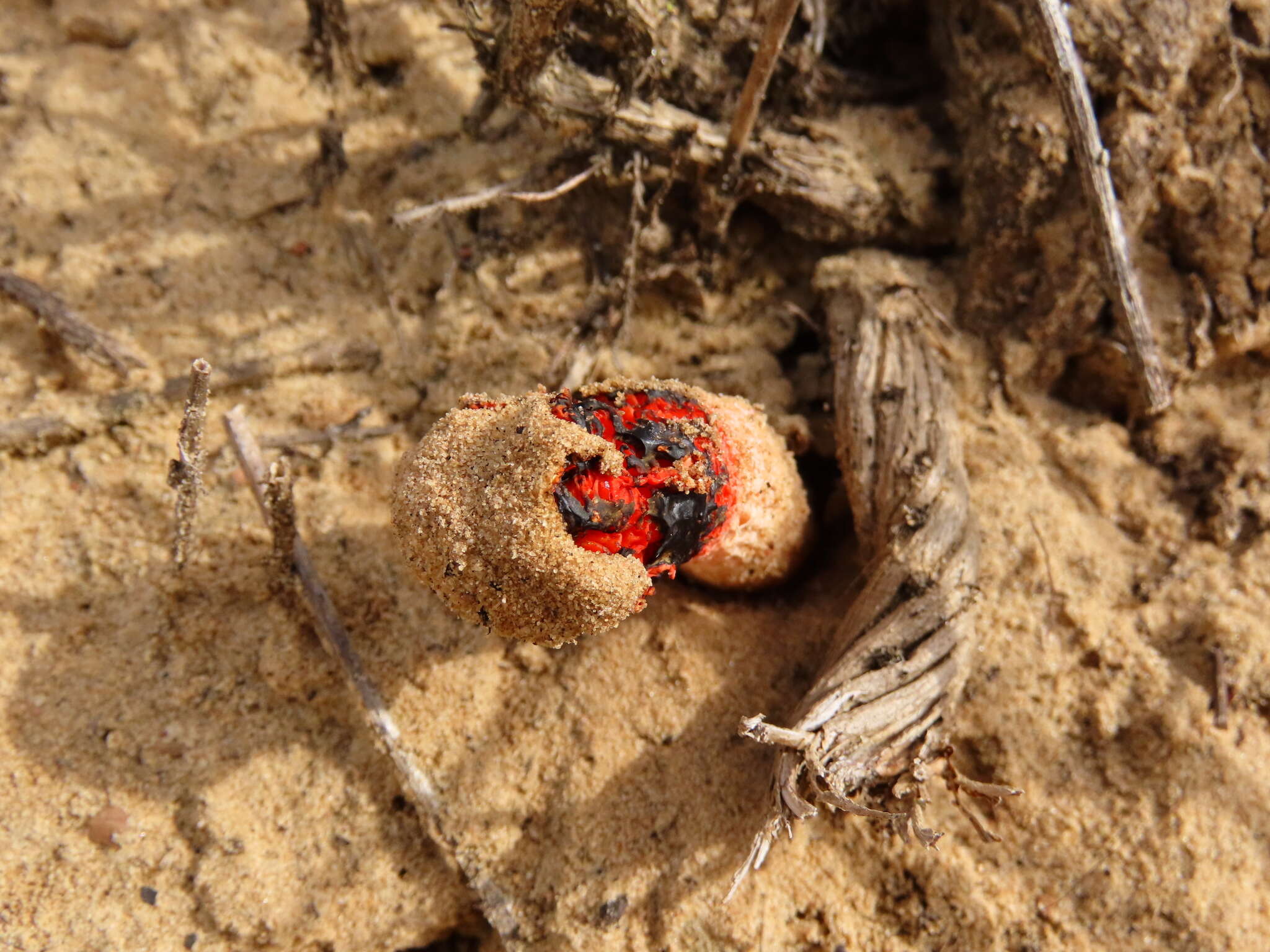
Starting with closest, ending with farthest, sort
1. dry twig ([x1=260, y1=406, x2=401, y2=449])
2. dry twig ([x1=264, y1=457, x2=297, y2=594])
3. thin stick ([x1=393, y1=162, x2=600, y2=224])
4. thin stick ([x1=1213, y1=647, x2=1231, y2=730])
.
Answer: dry twig ([x1=264, y1=457, x2=297, y2=594]) → thin stick ([x1=1213, y1=647, x2=1231, y2=730]) → thin stick ([x1=393, y1=162, x2=600, y2=224]) → dry twig ([x1=260, y1=406, x2=401, y2=449])

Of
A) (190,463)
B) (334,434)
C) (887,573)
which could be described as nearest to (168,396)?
(334,434)

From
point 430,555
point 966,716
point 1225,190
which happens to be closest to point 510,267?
point 430,555

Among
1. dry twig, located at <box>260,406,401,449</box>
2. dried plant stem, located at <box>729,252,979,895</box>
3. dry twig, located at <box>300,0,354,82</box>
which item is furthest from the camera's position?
dry twig, located at <box>300,0,354,82</box>

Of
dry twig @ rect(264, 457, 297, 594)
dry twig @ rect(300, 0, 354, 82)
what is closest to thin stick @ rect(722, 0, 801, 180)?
dry twig @ rect(300, 0, 354, 82)

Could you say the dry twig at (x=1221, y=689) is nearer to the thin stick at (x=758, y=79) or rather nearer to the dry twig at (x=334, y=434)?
the thin stick at (x=758, y=79)

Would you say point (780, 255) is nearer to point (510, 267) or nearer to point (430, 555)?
point (510, 267)

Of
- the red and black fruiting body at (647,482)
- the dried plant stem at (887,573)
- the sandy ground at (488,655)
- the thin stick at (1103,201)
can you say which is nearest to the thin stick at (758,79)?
the sandy ground at (488,655)

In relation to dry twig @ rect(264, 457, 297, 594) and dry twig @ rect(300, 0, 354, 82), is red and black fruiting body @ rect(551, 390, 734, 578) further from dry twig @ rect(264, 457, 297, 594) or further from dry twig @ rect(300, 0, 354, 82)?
dry twig @ rect(300, 0, 354, 82)

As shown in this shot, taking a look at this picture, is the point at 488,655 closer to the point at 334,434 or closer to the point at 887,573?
the point at 334,434
